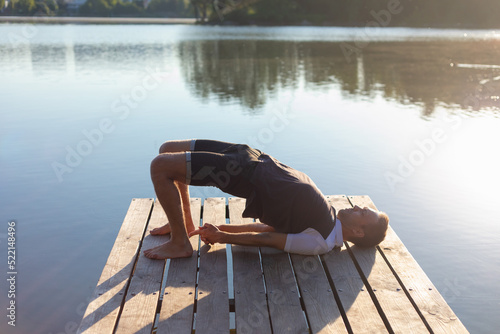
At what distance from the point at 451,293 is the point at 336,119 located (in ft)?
18.3

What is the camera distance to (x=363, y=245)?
11.6 ft

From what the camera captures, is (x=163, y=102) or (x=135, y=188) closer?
(x=135, y=188)

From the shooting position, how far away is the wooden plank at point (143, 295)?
258cm

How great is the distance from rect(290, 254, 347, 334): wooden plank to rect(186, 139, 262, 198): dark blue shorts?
1.82 ft

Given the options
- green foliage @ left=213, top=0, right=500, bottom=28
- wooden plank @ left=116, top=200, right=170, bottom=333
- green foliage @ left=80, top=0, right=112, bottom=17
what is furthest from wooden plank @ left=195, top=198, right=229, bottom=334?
green foliage @ left=80, top=0, right=112, bottom=17

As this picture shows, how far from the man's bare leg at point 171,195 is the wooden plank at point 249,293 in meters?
0.34

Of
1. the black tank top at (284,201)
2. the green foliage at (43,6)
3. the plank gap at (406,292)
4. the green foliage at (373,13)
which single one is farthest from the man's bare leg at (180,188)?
the green foliage at (43,6)

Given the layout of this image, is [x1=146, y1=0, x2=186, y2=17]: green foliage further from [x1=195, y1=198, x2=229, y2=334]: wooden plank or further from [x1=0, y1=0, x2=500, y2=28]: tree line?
[x1=195, y1=198, x2=229, y2=334]: wooden plank

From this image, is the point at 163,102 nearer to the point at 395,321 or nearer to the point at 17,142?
the point at 17,142

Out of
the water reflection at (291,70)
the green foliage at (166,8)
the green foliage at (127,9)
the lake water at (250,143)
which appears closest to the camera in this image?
the lake water at (250,143)

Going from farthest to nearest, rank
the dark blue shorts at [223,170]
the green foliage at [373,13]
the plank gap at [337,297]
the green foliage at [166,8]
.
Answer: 1. the green foliage at [166,8]
2. the green foliage at [373,13]
3. the dark blue shorts at [223,170]
4. the plank gap at [337,297]

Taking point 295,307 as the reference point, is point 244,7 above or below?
above

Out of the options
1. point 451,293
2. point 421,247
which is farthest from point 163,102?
point 451,293

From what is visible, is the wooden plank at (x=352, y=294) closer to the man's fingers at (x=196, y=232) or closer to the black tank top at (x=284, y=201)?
the black tank top at (x=284, y=201)
